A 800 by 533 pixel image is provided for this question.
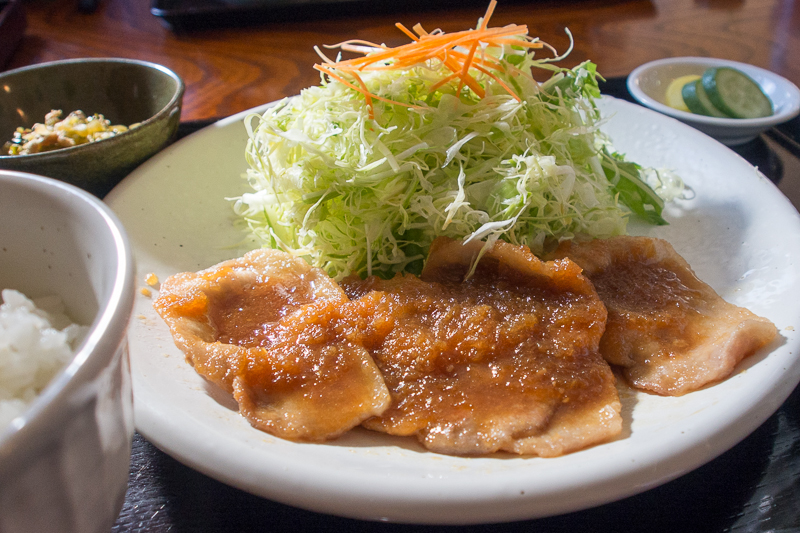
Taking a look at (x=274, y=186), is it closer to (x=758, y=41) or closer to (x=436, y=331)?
(x=436, y=331)

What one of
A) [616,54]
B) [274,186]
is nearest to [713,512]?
[274,186]

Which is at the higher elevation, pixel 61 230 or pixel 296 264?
pixel 61 230

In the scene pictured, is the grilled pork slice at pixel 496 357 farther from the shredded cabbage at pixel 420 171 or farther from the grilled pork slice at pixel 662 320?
the shredded cabbage at pixel 420 171

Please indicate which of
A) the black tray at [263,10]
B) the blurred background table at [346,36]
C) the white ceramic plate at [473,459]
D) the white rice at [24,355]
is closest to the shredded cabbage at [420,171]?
the white ceramic plate at [473,459]

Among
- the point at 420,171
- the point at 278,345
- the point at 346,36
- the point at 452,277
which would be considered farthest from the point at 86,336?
the point at 346,36

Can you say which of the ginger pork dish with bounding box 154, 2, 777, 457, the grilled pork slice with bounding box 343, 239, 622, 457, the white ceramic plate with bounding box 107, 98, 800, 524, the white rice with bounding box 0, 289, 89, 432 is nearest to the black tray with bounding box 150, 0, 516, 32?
the ginger pork dish with bounding box 154, 2, 777, 457
